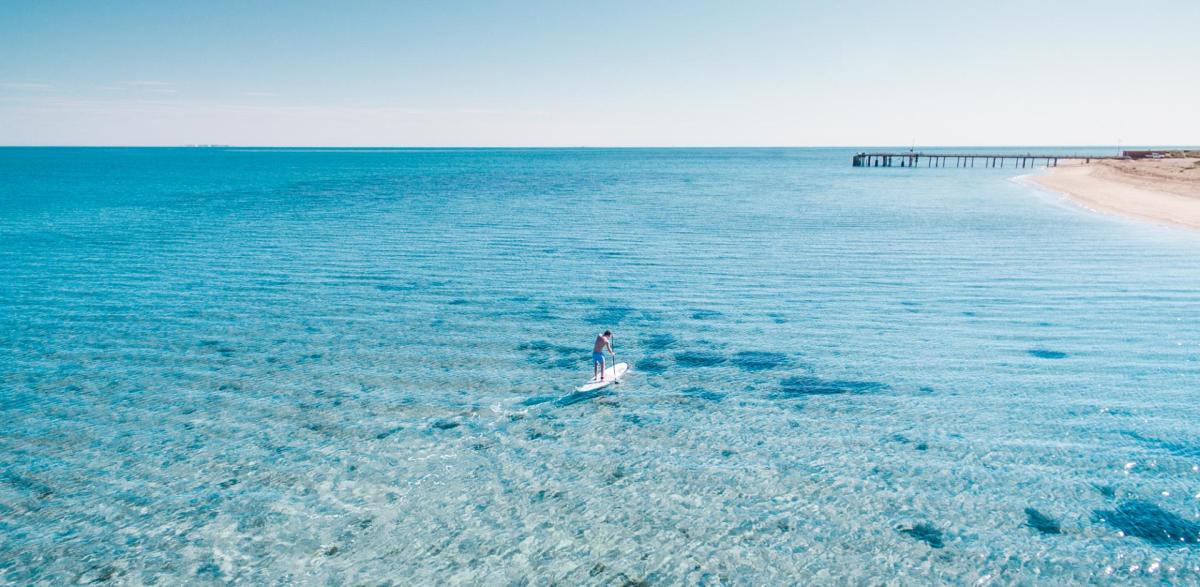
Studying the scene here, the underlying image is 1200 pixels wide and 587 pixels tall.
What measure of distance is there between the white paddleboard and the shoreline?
46281mm

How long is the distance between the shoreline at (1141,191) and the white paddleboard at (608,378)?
4628 cm

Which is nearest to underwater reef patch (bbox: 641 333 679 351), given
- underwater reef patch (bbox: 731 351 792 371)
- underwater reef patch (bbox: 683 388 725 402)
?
underwater reef patch (bbox: 731 351 792 371)

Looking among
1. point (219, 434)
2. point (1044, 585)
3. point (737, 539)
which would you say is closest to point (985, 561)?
point (1044, 585)

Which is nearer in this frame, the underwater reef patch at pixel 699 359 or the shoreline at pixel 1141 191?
the underwater reef patch at pixel 699 359

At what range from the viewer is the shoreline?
51.7 meters

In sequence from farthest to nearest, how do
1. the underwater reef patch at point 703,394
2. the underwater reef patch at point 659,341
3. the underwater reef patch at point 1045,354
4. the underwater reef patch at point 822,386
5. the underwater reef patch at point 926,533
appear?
the underwater reef patch at point 659,341
the underwater reef patch at point 1045,354
the underwater reef patch at point 822,386
the underwater reef patch at point 703,394
the underwater reef patch at point 926,533

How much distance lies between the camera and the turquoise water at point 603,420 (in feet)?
39.4

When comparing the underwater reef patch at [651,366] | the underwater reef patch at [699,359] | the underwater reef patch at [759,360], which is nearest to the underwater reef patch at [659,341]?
the underwater reef patch at [699,359]

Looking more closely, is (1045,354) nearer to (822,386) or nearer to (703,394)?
(822,386)

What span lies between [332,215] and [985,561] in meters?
57.7

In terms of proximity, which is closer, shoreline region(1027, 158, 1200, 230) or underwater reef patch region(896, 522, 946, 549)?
underwater reef patch region(896, 522, 946, 549)

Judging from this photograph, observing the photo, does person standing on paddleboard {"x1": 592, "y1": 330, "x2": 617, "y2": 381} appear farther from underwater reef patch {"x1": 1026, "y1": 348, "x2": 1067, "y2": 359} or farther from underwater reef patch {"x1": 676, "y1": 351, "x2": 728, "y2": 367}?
underwater reef patch {"x1": 1026, "y1": 348, "x2": 1067, "y2": 359}

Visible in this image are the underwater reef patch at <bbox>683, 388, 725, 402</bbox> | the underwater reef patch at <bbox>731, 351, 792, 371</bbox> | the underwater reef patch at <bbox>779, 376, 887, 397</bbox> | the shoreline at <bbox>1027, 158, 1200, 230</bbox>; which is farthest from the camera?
the shoreline at <bbox>1027, 158, 1200, 230</bbox>

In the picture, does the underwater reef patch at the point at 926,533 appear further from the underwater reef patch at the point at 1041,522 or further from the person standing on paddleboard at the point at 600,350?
the person standing on paddleboard at the point at 600,350
